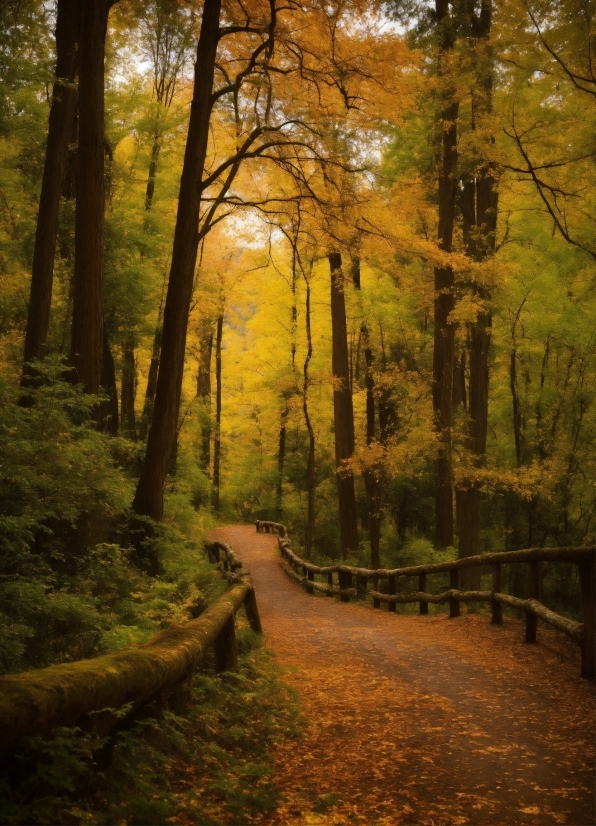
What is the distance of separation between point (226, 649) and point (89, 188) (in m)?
7.56

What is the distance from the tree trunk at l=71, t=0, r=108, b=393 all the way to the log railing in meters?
6.39

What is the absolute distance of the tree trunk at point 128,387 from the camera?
57.3ft

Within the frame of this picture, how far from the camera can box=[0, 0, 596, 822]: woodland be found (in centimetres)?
798

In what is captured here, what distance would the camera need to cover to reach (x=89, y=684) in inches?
120

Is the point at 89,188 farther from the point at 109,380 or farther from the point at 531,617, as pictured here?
the point at 531,617

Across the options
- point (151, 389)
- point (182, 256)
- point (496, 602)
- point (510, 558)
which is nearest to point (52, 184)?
point (182, 256)

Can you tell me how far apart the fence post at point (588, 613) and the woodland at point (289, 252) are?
4078mm

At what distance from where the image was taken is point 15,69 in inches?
388

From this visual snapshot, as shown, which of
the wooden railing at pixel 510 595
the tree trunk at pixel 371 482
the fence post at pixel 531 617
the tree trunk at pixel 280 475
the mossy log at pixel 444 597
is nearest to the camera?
the wooden railing at pixel 510 595

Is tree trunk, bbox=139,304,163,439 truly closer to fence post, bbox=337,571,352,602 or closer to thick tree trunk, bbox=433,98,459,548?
fence post, bbox=337,571,352,602

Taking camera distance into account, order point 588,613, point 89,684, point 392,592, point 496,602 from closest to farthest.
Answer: point 89,684 < point 588,613 < point 496,602 < point 392,592

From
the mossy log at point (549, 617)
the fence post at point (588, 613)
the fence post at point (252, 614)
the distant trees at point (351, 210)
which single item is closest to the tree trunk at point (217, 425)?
the distant trees at point (351, 210)

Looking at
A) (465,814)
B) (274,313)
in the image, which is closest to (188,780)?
(465,814)

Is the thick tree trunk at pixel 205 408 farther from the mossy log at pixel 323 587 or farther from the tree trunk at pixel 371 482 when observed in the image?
the mossy log at pixel 323 587
